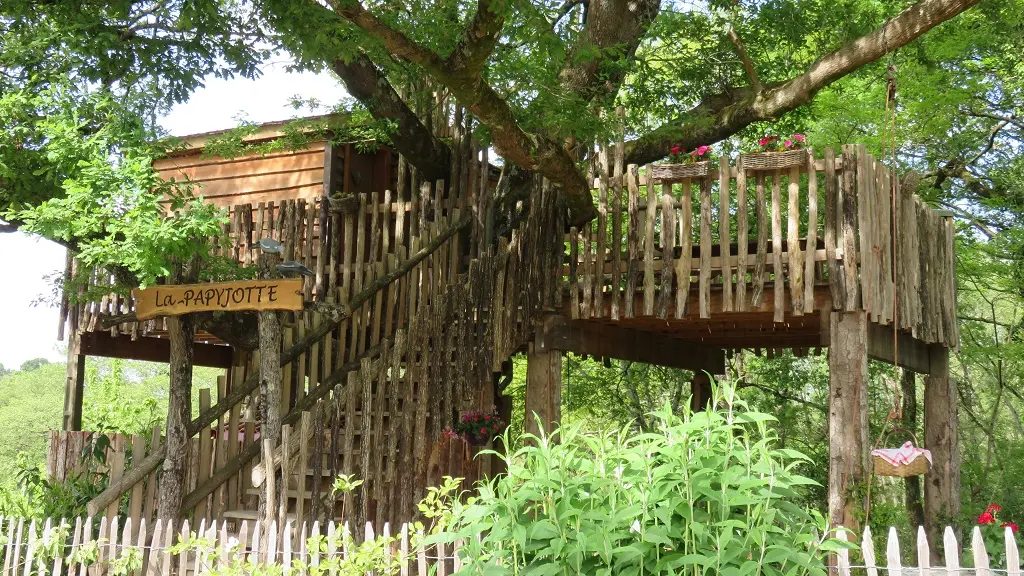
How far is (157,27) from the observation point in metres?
8.82

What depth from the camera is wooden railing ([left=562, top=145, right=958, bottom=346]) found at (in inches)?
312

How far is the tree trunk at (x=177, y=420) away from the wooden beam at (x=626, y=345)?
3068 millimetres

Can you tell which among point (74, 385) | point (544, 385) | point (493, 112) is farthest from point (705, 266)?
point (74, 385)

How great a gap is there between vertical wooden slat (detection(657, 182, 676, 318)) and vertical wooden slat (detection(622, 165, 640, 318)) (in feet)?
0.84

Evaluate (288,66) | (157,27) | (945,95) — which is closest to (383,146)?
(288,66)

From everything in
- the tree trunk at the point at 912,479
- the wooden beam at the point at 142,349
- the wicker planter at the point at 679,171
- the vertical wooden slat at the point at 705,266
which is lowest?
the tree trunk at the point at 912,479

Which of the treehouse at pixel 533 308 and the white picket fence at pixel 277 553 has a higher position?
the treehouse at pixel 533 308

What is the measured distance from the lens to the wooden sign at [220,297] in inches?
284

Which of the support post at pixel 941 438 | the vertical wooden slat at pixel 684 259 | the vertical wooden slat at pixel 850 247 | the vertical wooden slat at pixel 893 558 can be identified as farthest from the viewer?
the support post at pixel 941 438

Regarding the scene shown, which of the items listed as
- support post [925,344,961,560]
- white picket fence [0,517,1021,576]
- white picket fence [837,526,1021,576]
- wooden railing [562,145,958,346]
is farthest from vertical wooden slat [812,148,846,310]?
white picket fence [837,526,1021,576]

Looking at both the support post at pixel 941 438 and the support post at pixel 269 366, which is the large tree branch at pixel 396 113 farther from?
the support post at pixel 941 438

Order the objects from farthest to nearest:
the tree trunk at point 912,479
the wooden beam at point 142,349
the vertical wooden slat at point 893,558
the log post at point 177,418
→ the tree trunk at point 912,479, the wooden beam at point 142,349, the log post at point 177,418, the vertical wooden slat at point 893,558

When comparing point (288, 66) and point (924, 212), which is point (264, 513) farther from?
point (924, 212)

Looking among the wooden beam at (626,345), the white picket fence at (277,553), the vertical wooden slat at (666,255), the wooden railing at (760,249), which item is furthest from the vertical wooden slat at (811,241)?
the white picket fence at (277,553)
